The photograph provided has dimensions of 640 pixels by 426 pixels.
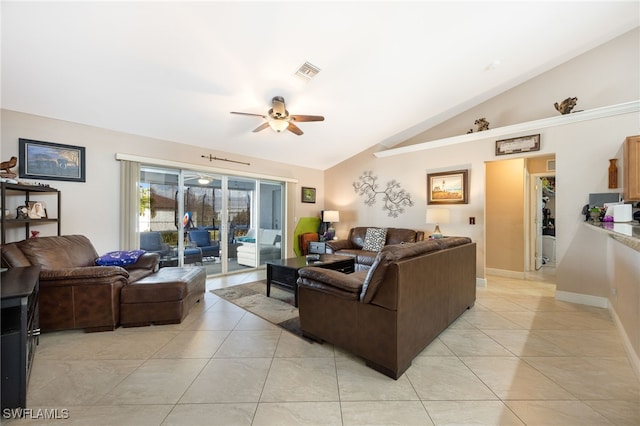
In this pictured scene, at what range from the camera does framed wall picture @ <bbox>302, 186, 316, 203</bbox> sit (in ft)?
20.2

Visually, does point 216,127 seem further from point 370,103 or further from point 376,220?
point 376,220

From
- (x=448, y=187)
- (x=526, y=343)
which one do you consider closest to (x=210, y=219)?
(x=448, y=187)

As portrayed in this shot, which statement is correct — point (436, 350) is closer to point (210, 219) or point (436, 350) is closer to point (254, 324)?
point (254, 324)

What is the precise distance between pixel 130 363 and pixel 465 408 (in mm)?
2441

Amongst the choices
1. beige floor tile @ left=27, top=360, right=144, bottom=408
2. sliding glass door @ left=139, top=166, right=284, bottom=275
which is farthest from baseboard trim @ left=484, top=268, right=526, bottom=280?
beige floor tile @ left=27, top=360, right=144, bottom=408

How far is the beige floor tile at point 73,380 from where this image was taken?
5.09 ft

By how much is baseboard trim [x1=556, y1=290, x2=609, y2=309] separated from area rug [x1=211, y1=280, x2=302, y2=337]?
12.2ft

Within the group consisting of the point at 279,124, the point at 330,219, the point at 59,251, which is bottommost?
the point at 59,251

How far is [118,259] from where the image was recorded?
9.91 feet

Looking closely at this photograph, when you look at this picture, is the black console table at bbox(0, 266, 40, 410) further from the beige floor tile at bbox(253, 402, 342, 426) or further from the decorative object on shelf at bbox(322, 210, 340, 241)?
the decorative object on shelf at bbox(322, 210, 340, 241)

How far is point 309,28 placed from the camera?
2.46m

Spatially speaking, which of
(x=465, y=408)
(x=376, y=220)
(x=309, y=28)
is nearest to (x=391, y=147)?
(x=376, y=220)

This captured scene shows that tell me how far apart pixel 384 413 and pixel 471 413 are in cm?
52

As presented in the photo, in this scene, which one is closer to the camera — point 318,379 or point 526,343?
point 318,379
